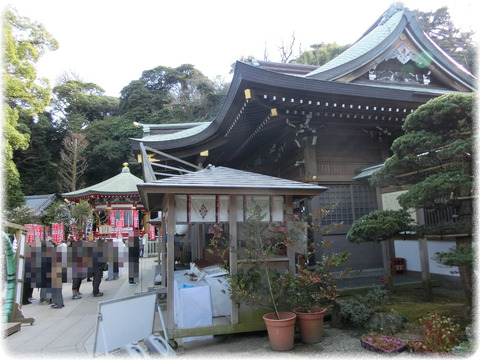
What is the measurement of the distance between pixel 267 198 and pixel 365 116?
152 inches

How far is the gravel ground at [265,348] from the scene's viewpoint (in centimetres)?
443

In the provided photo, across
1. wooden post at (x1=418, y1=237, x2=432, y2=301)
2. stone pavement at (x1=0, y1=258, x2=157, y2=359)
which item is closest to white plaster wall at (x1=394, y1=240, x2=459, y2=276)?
wooden post at (x1=418, y1=237, x2=432, y2=301)

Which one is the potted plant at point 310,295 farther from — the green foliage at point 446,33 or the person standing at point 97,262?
the green foliage at point 446,33

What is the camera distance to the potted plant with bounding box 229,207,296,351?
4.60 meters

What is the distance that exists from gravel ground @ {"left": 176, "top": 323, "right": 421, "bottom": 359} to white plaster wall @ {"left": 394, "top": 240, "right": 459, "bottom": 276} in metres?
3.46

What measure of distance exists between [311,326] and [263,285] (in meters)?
0.97

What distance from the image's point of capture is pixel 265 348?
4.77m

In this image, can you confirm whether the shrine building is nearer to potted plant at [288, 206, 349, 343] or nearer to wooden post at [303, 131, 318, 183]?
wooden post at [303, 131, 318, 183]

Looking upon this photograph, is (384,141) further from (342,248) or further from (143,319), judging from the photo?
(143,319)

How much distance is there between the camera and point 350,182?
8398mm

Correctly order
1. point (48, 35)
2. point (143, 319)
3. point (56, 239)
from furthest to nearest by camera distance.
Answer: point (56, 239) < point (48, 35) < point (143, 319)

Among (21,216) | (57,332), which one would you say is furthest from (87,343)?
(21,216)

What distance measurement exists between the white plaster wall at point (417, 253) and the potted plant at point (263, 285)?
4.44 meters

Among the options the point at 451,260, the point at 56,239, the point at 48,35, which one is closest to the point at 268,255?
the point at 451,260
